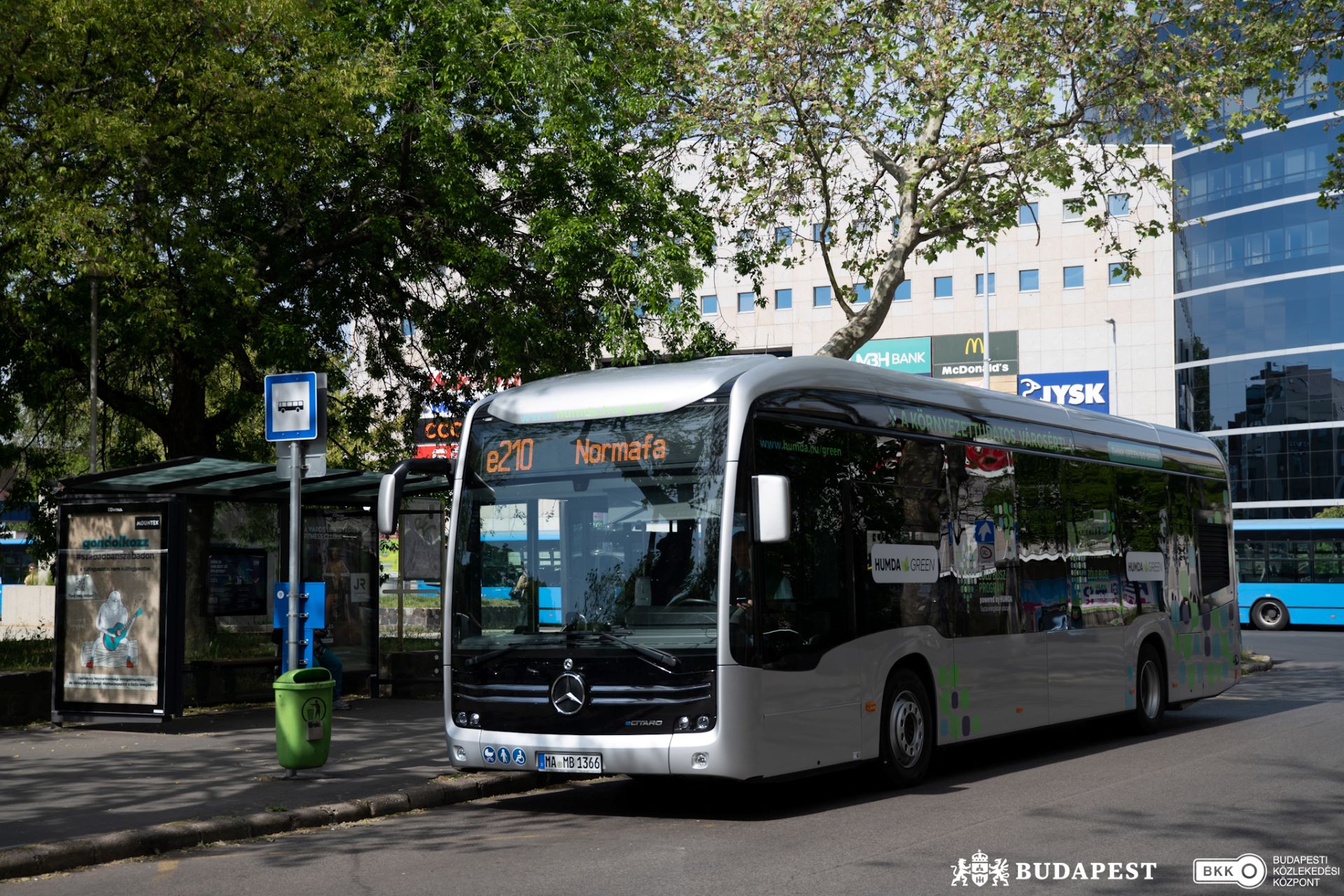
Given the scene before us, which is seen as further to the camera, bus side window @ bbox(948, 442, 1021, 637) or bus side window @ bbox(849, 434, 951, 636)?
bus side window @ bbox(948, 442, 1021, 637)

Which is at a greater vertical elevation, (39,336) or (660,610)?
(39,336)

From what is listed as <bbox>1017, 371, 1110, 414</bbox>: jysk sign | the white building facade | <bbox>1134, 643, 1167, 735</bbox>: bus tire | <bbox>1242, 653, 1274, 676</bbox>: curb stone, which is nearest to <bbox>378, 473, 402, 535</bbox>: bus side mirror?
<bbox>1134, 643, 1167, 735</bbox>: bus tire

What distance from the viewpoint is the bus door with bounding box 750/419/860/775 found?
9312mm

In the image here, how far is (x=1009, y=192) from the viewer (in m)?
18.4

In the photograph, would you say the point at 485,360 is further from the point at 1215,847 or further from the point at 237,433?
the point at 1215,847

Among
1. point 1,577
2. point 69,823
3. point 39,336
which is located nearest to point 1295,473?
point 1,577

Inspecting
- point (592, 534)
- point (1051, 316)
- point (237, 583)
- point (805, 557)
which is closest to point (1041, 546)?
point (805, 557)

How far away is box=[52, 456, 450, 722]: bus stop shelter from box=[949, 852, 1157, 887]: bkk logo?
20.2ft

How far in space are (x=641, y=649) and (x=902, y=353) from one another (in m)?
64.8

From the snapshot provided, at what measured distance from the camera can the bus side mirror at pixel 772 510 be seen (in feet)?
29.8

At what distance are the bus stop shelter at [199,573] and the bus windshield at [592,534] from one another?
222cm

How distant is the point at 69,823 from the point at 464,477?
11.1 ft

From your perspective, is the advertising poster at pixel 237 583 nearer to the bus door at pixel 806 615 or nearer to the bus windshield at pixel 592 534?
the bus windshield at pixel 592 534

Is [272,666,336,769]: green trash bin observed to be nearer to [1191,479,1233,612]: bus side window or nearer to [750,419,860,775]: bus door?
[750,419,860,775]: bus door
